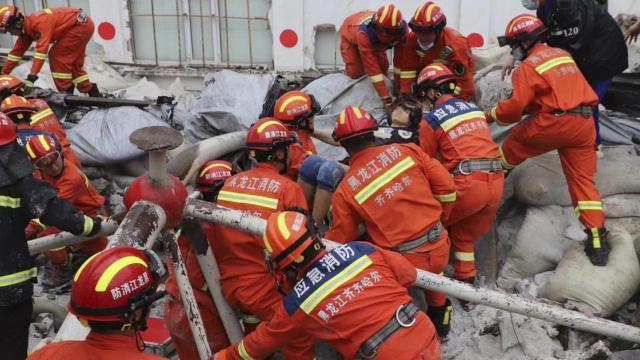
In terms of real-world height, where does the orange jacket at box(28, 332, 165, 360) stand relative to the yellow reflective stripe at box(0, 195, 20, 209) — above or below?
below

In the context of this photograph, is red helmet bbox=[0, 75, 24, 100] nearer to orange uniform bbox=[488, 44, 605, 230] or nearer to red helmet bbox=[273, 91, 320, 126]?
red helmet bbox=[273, 91, 320, 126]

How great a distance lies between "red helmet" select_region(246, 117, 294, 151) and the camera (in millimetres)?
3596

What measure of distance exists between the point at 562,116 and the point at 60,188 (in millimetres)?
3595

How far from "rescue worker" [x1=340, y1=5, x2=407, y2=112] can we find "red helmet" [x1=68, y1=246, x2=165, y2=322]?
357 centimetres

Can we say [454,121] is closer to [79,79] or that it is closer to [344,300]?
[344,300]

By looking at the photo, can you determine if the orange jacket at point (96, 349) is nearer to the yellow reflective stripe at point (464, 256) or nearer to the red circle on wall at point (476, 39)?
the yellow reflective stripe at point (464, 256)

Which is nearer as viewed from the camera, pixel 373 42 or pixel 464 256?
pixel 464 256

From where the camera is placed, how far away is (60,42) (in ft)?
22.3

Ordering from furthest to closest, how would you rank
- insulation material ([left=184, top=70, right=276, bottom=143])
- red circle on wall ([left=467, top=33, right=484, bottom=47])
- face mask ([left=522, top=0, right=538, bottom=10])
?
red circle on wall ([left=467, top=33, right=484, bottom=47]), insulation material ([left=184, top=70, right=276, bottom=143]), face mask ([left=522, top=0, right=538, bottom=10])

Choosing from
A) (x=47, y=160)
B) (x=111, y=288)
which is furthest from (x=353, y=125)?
(x=47, y=160)

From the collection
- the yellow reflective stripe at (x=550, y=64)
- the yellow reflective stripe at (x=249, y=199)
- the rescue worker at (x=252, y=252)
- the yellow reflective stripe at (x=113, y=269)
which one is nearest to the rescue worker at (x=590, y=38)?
the yellow reflective stripe at (x=550, y=64)

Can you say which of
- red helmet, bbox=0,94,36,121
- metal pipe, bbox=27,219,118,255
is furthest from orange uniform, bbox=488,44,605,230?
red helmet, bbox=0,94,36,121

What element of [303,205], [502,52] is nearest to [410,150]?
[303,205]

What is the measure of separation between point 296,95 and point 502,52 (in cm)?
291
